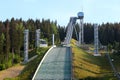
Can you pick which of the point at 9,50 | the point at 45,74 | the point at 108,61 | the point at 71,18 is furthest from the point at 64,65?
the point at 71,18

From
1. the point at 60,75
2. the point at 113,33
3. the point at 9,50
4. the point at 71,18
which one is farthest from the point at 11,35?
the point at 60,75

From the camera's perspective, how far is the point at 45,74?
44969 mm

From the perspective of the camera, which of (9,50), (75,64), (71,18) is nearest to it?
(75,64)

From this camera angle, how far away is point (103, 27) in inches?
4943

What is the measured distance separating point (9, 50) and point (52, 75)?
48784 mm

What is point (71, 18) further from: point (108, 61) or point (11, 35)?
point (108, 61)

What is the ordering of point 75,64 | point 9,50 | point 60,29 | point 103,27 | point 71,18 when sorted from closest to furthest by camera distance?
1. point 75,64
2. point 9,50
3. point 71,18
4. point 103,27
5. point 60,29

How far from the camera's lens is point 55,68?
→ 48.5 metres

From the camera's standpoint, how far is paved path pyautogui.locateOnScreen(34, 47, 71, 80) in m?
43.2

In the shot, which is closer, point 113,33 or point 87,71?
point 87,71

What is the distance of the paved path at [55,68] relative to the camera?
43219 mm

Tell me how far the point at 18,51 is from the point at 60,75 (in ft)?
162

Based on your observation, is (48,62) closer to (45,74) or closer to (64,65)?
(64,65)

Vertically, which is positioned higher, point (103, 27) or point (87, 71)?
point (103, 27)
